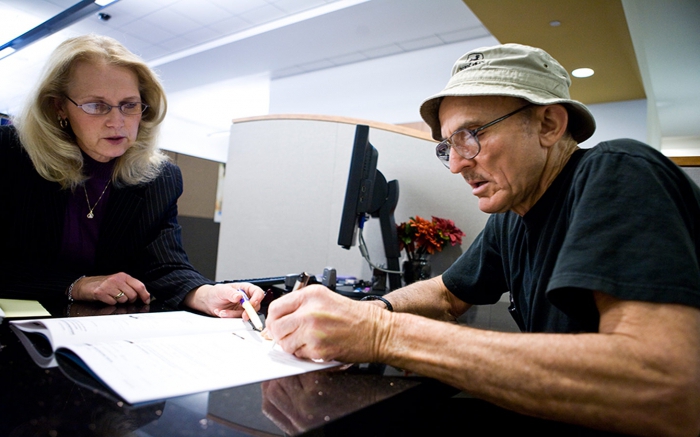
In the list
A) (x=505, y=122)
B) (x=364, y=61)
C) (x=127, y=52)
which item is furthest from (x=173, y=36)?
(x=505, y=122)

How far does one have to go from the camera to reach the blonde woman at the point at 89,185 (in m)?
1.25

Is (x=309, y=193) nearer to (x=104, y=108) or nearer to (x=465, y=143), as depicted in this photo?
(x=104, y=108)

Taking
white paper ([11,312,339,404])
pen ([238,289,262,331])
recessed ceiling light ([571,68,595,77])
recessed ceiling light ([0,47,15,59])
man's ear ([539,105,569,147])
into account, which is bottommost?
white paper ([11,312,339,404])

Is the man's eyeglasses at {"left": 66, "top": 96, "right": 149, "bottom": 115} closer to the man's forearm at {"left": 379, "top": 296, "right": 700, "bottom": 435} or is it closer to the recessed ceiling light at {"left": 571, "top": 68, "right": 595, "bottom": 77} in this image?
the man's forearm at {"left": 379, "top": 296, "right": 700, "bottom": 435}

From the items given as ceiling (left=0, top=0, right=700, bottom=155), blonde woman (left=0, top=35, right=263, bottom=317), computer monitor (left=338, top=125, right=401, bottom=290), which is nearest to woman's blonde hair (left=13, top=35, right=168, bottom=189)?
blonde woman (left=0, top=35, right=263, bottom=317)

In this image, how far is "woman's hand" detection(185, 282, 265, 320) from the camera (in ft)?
3.32

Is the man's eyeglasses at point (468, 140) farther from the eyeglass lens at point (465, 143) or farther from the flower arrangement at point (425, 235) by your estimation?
the flower arrangement at point (425, 235)

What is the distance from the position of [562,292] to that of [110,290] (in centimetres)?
99

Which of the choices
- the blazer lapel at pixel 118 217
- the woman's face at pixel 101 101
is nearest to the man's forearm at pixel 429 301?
the blazer lapel at pixel 118 217

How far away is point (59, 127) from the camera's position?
139cm

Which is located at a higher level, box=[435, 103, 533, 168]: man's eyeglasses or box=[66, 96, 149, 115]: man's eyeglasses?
box=[66, 96, 149, 115]: man's eyeglasses

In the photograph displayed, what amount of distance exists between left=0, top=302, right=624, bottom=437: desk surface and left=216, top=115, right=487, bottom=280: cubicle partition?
1.44m

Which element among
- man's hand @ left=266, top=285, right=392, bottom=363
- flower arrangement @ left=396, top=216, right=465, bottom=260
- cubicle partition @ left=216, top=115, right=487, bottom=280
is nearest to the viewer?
man's hand @ left=266, top=285, right=392, bottom=363

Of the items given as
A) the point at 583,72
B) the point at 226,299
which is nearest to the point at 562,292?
the point at 226,299
